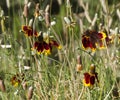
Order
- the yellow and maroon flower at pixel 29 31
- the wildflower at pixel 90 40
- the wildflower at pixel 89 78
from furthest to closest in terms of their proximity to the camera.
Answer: the yellow and maroon flower at pixel 29 31 → the wildflower at pixel 90 40 → the wildflower at pixel 89 78

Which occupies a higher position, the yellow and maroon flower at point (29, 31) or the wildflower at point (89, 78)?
the yellow and maroon flower at point (29, 31)

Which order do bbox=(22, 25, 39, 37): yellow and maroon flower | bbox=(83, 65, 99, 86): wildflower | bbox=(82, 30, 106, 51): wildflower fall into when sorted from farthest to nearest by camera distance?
bbox=(22, 25, 39, 37): yellow and maroon flower < bbox=(82, 30, 106, 51): wildflower < bbox=(83, 65, 99, 86): wildflower

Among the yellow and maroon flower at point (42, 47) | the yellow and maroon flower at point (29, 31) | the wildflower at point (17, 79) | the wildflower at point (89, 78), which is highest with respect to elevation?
the yellow and maroon flower at point (29, 31)

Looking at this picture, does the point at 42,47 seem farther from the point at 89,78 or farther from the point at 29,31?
the point at 89,78

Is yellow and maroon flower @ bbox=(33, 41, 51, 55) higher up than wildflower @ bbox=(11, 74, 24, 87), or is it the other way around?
yellow and maroon flower @ bbox=(33, 41, 51, 55)

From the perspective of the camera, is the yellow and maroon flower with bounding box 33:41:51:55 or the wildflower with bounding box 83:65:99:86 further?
the yellow and maroon flower with bounding box 33:41:51:55

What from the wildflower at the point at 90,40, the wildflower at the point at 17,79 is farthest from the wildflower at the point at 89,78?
the wildflower at the point at 17,79

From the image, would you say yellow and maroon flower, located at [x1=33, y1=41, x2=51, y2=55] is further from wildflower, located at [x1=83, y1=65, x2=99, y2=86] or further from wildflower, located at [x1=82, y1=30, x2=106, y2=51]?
wildflower, located at [x1=83, y1=65, x2=99, y2=86]

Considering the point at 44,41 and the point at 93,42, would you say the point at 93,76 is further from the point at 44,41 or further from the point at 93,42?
the point at 44,41

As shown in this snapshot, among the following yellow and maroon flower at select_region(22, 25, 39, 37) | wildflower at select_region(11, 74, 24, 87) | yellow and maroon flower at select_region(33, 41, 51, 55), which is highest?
yellow and maroon flower at select_region(22, 25, 39, 37)

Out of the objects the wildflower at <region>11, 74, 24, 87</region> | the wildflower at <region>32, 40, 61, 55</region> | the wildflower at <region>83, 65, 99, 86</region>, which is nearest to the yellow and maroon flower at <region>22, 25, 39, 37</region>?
the wildflower at <region>32, 40, 61, 55</region>

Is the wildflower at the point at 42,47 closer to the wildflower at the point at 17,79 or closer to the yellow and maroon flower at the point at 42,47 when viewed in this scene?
the yellow and maroon flower at the point at 42,47

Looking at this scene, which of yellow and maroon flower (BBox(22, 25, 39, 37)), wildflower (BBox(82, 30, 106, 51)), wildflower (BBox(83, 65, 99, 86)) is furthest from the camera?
yellow and maroon flower (BBox(22, 25, 39, 37))

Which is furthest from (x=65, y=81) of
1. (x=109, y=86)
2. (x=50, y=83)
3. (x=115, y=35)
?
(x=115, y=35)
